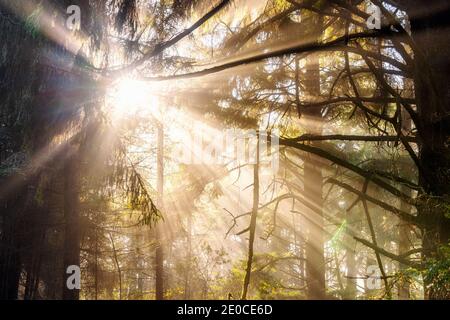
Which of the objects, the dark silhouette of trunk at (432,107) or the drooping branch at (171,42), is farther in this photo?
the drooping branch at (171,42)

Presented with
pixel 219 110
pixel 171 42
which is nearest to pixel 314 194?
pixel 219 110

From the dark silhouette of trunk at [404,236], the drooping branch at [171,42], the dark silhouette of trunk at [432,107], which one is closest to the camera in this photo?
the dark silhouette of trunk at [432,107]

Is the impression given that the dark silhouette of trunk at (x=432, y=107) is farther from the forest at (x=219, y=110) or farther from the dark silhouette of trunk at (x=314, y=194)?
the dark silhouette of trunk at (x=314, y=194)

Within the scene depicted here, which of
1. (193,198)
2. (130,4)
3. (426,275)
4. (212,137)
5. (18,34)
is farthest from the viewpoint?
(193,198)

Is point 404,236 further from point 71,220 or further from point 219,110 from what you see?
point 71,220

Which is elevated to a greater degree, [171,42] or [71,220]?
[171,42]

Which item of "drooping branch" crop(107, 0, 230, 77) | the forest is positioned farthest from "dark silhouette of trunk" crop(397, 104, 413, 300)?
"drooping branch" crop(107, 0, 230, 77)

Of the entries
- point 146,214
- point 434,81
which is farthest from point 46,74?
point 434,81

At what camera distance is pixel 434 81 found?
2855mm

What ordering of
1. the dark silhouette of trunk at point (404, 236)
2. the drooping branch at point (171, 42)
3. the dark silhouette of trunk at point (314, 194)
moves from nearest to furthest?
the drooping branch at point (171, 42) → the dark silhouette of trunk at point (404, 236) → the dark silhouette of trunk at point (314, 194)

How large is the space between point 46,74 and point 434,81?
14.2 ft

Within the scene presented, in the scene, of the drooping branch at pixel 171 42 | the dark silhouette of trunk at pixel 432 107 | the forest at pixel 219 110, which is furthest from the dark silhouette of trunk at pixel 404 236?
the drooping branch at pixel 171 42

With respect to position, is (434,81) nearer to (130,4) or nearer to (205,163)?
(130,4)
